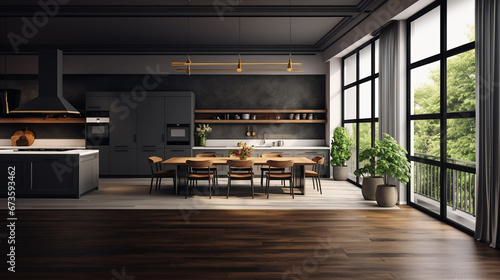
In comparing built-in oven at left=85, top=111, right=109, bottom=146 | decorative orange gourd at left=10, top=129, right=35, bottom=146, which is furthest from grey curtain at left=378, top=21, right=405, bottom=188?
decorative orange gourd at left=10, top=129, right=35, bottom=146

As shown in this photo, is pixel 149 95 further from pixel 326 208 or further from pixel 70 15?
pixel 326 208

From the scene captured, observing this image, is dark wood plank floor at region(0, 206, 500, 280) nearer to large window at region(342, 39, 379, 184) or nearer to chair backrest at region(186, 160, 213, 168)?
chair backrest at region(186, 160, 213, 168)

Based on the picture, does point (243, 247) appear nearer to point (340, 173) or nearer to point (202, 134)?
point (340, 173)

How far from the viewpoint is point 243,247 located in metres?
4.13

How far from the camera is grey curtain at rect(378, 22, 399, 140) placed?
6539 mm

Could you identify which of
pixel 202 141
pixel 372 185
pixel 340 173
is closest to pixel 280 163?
pixel 372 185

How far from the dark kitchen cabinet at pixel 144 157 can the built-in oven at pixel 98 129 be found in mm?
937

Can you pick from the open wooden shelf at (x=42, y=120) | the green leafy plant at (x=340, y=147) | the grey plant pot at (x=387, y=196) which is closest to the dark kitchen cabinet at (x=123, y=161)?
the open wooden shelf at (x=42, y=120)

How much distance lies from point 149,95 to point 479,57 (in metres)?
7.84

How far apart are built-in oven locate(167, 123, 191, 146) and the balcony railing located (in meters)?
5.74

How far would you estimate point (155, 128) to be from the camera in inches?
396

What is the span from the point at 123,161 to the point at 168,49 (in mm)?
3268

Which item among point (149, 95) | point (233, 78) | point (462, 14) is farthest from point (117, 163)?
point (462, 14)

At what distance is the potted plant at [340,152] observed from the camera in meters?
9.46
